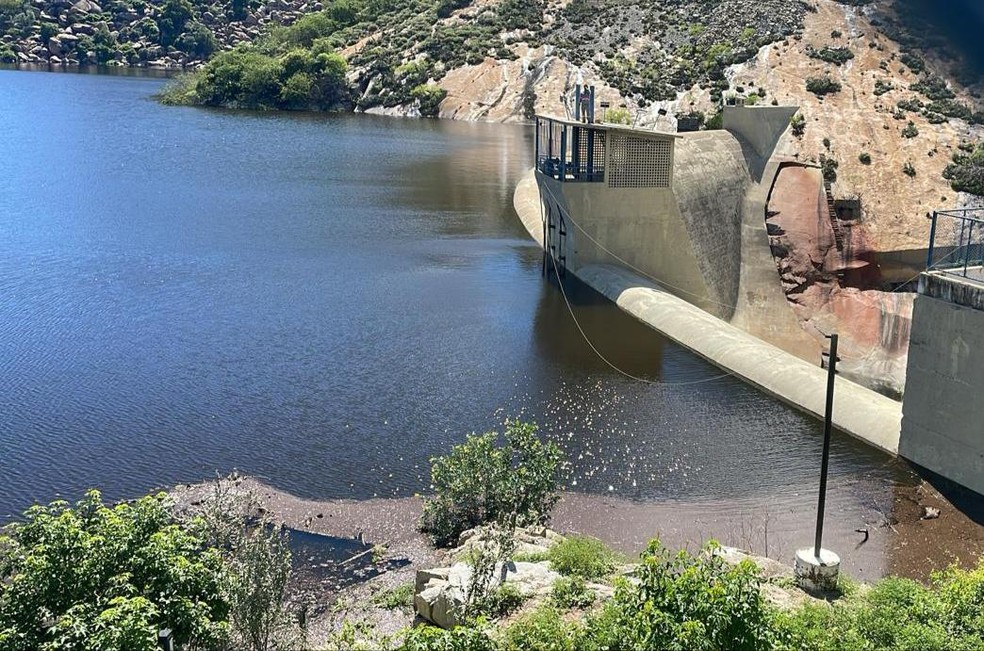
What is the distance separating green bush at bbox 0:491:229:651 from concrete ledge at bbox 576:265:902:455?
16.1m

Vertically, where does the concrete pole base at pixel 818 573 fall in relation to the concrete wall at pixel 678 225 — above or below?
below

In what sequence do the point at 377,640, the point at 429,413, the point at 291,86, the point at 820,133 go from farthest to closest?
the point at 291,86, the point at 820,133, the point at 429,413, the point at 377,640

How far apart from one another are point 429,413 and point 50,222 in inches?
1016

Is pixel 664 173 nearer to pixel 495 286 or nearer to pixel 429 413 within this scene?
pixel 495 286

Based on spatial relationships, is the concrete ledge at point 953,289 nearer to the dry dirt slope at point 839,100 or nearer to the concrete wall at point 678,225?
the concrete wall at point 678,225

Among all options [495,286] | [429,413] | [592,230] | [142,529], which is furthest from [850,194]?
[142,529]

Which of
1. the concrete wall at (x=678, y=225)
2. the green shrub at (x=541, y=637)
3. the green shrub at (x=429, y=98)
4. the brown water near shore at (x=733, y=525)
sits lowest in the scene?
the brown water near shore at (x=733, y=525)

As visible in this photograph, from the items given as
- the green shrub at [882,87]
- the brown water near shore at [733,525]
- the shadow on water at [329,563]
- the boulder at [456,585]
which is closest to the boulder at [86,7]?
the green shrub at [882,87]

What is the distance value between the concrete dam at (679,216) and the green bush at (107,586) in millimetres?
21472

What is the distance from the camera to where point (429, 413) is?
22.6 m

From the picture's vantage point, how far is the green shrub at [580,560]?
14.2 m

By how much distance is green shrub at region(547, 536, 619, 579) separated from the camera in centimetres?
1422

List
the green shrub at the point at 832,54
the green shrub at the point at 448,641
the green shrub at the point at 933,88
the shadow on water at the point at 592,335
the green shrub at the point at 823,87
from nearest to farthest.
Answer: the green shrub at the point at 448,641, the shadow on water at the point at 592,335, the green shrub at the point at 933,88, the green shrub at the point at 823,87, the green shrub at the point at 832,54

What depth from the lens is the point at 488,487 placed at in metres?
17.2
